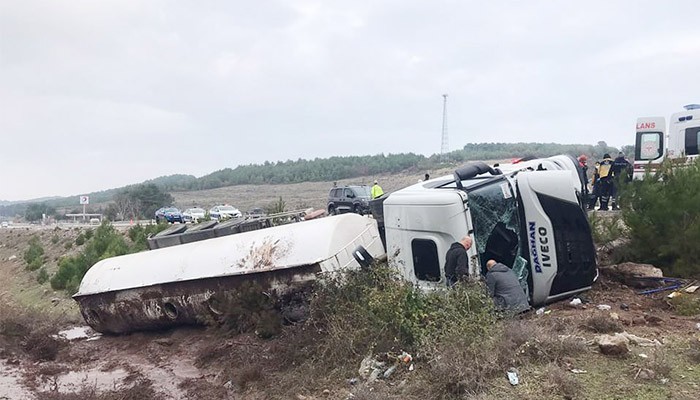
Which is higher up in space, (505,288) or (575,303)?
(505,288)

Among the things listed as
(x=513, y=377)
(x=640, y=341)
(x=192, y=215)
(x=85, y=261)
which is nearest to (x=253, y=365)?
(x=513, y=377)

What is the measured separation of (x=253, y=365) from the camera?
701 centimetres

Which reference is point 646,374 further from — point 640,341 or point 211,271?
point 211,271

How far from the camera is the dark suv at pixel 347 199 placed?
24984mm

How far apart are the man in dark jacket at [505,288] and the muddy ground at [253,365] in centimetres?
28

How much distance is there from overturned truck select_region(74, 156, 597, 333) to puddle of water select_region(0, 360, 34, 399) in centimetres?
172

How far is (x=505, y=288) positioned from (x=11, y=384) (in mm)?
6581

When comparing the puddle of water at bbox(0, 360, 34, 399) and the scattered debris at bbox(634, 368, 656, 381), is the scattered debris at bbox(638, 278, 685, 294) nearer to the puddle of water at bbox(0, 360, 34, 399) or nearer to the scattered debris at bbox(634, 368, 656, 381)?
the scattered debris at bbox(634, 368, 656, 381)

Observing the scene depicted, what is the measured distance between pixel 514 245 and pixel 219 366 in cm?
406

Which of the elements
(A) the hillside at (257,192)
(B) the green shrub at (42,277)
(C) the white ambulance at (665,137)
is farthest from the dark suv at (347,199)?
(A) the hillside at (257,192)

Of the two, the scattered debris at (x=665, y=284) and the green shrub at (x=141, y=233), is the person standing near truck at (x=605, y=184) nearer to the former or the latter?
the scattered debris at (x=665, y=284)

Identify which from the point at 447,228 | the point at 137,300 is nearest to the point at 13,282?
the point at 137,300

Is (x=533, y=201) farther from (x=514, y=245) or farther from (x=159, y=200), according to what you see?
(x=159, y=200)

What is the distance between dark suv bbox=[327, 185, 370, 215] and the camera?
2498 cm
